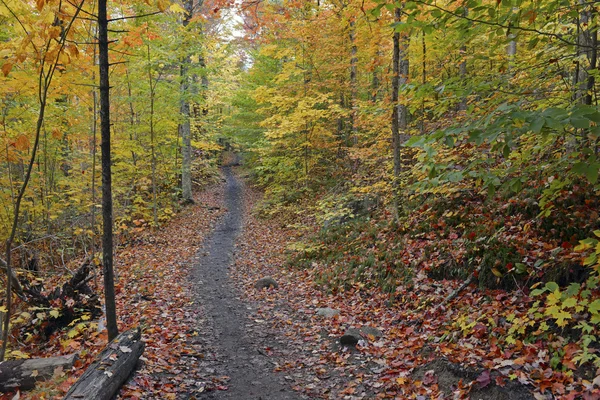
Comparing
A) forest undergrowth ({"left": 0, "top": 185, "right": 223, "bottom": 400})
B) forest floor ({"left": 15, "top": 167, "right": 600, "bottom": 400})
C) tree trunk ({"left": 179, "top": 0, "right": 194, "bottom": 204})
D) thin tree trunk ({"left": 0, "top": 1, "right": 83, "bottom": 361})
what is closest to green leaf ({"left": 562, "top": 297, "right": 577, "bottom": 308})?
forest floor ({"left": 15, "top": 167, "right": 600, "bottom": 400})

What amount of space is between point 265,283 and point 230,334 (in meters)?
2.94

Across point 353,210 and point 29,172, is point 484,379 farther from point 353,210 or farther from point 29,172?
point 353,210

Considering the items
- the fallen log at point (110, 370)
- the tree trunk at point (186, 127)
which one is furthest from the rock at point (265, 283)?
the tree trunk at point (186, 127)

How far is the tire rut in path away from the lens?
5.50 metres

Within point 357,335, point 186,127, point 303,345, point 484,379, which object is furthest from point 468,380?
point 186,127

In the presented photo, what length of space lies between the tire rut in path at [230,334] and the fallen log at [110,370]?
1.18m

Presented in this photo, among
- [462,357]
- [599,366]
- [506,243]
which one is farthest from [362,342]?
[599,366]

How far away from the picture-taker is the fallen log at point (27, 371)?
17.3 ft

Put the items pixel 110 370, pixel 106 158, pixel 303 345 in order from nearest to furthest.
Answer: pixel 110 370 < pixel 106 158 < pixel 303 345

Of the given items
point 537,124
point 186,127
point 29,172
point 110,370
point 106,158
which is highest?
point 186,127

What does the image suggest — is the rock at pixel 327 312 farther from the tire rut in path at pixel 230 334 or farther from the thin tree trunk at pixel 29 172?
the thin tree trunk at pixel 29 172

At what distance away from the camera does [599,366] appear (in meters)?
3.72

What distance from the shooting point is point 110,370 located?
482 cm

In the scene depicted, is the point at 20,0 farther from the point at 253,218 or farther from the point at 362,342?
the point at 253,218
